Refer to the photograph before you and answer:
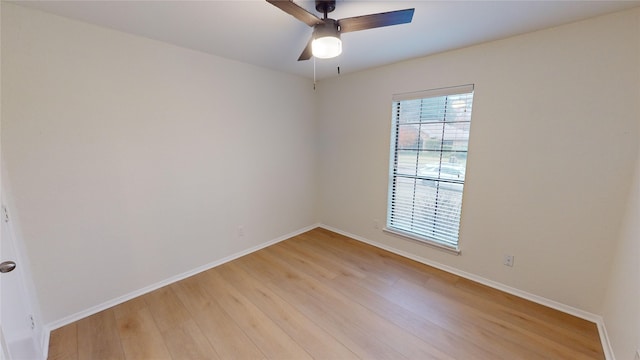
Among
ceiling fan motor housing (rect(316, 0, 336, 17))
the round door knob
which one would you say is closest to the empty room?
ceiling fan motor housing (rect(316, 0, 336, 17))

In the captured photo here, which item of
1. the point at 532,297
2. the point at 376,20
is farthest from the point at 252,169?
the point at 532,297

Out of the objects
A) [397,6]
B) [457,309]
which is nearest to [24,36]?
[397,6]

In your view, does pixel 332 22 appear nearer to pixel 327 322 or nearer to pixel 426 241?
pixel 327 322

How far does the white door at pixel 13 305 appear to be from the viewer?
116 centimetres

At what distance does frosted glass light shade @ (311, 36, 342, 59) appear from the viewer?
4.97 feet

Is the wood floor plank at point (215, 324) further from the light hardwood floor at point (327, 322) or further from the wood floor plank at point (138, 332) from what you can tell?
the wood floor plank at point (138, 332)

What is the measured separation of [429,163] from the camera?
9.14 ft

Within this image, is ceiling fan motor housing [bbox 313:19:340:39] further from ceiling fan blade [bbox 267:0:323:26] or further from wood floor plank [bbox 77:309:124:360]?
wood floor plank [bbox 77:309:124:360]

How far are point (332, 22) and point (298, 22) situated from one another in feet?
1.64

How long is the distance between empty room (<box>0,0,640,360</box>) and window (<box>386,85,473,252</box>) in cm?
2

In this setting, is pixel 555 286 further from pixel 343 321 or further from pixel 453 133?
pixel 343 321

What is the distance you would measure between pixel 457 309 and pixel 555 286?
87 centimetres

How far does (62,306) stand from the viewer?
194cm

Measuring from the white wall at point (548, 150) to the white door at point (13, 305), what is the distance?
10.6 ft
